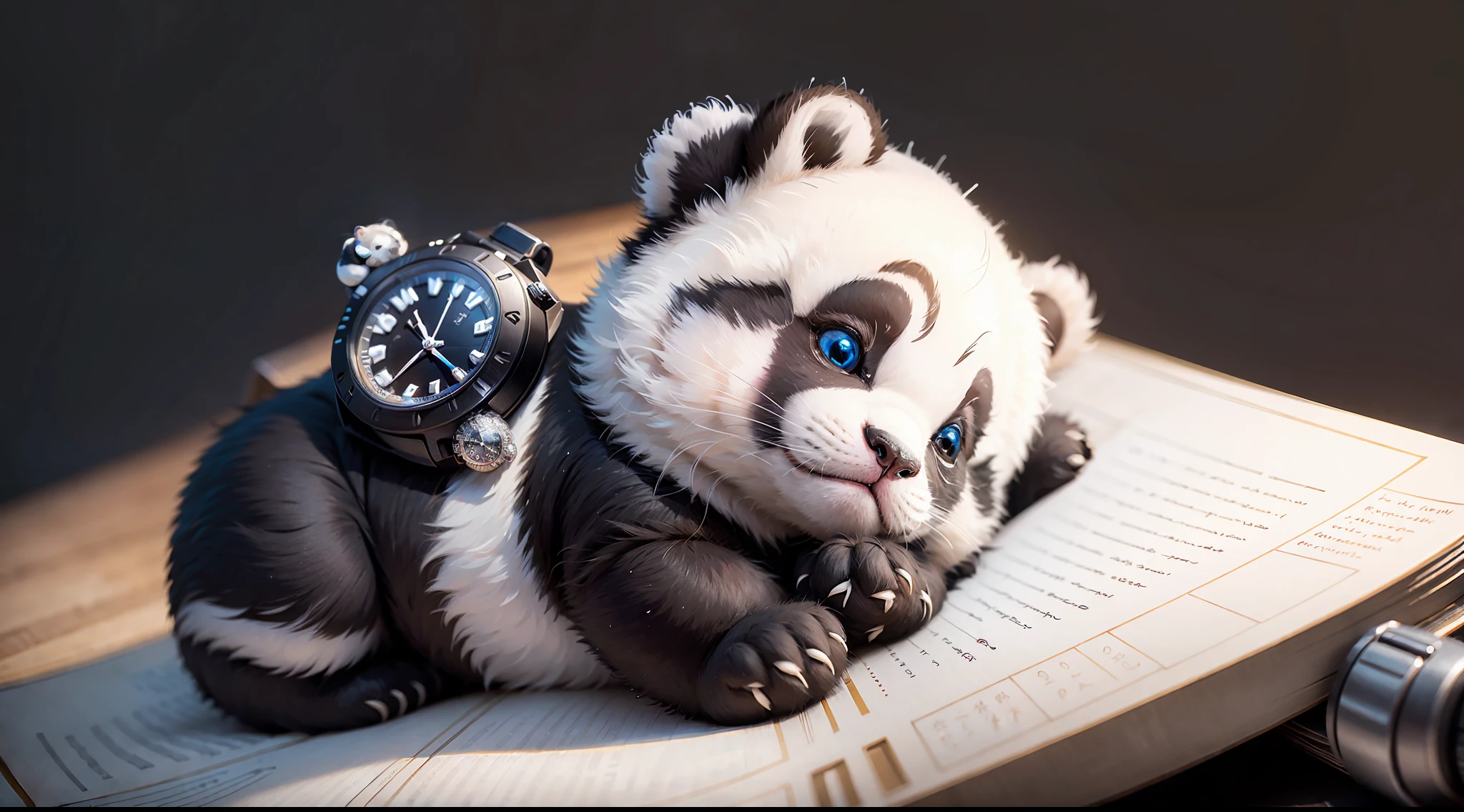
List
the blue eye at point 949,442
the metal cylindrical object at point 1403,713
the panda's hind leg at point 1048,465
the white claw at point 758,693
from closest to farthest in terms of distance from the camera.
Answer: the metal cylindrical object at point 1403,713
the white claw at point 758,693
the blue eye at point 949,442
the panda's hind leg at point 1048,465

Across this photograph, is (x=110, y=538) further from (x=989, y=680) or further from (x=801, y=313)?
(x=989, y=680)

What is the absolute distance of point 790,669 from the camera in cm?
58

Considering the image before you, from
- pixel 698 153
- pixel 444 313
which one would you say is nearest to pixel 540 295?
pixel 444 313

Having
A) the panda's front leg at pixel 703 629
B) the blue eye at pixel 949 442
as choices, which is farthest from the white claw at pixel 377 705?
the blue eye at pixel 949 442

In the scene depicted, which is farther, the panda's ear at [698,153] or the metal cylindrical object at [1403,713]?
the panda's ear at [698,153]

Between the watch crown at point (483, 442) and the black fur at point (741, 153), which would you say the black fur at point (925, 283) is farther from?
the watch crown at point (483, 442)

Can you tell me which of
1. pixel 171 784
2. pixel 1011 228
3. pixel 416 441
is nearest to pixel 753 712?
pixel 416 441

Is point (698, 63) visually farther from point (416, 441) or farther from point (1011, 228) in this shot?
point (416, 441)

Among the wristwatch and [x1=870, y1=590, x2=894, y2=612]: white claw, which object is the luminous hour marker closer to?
the wristwatch

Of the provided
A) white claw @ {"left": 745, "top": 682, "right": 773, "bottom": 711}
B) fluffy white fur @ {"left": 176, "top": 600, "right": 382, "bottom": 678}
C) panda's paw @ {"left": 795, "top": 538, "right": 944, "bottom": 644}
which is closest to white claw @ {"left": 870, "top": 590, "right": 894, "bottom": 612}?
panda's paw @ {"left": 795, "top": 538, "right": 944, "bottom": 644}

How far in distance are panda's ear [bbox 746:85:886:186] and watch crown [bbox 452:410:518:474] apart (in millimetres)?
295

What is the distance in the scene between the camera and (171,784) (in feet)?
2.13

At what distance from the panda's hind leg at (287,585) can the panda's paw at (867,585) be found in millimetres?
380

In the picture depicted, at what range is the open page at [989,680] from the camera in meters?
0.52
